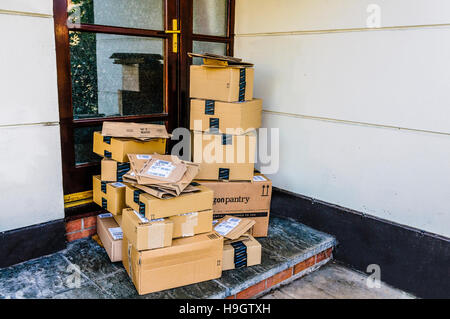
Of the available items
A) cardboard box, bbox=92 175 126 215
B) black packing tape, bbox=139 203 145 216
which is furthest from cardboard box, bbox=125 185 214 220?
cardboard box, bbox=92 175 126 215

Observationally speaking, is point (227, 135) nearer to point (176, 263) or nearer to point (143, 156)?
point (143, 156)

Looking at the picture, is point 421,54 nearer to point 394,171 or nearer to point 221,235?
point 394,171

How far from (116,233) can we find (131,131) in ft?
2.21

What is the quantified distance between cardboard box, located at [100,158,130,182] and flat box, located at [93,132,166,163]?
0.12 ft

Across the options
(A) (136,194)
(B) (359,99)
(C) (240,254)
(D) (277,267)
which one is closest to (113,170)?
(A) (136,194)

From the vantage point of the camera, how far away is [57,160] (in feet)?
8.49

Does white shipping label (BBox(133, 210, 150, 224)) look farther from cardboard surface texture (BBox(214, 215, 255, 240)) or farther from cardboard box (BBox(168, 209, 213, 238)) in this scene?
cardboard surface texture (BBox(214, 215, 255, 240))

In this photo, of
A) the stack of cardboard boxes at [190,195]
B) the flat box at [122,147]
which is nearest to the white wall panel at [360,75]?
the stack of cardboard boxes at [190,195]

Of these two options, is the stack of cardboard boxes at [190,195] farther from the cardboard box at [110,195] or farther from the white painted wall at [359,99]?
the white painted wall at [359,99]

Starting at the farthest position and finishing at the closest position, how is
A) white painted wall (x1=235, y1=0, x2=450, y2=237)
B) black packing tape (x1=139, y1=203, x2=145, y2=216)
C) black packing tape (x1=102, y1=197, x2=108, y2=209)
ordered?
black packing tape (x1=102, y1=197, x2=108, y2=209) → white painted wall (x1=235, y1=0, x2=450, y2=237) → black packing tape (x1=139, y1=203, x2=145, y2=216)

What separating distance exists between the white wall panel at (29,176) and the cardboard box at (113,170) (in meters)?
0.28

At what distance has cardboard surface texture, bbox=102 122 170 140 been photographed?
102 inches

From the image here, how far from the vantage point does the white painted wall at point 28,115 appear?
230 centimetres
